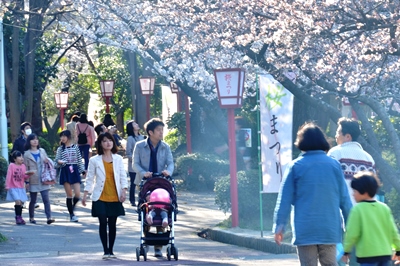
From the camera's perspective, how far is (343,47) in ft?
37.3

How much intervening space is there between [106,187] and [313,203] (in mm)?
4432

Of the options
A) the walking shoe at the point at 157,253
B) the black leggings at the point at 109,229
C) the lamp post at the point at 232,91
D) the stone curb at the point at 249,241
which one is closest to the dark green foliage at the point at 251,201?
the lamp post at the point at 232,91

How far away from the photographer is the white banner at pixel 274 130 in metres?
12.6

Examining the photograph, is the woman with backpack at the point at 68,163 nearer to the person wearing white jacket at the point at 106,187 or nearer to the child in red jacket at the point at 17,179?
the child in red jacket at the point at 17,179

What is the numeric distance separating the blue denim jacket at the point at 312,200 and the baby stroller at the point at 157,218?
3.99m

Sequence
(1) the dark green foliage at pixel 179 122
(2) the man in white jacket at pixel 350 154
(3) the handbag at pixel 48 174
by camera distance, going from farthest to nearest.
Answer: (1) the dark green foliage at pixel 179 122 → (3) the handbag at pixel 48 174 → (2) the man in white jacket at pixel 350 154

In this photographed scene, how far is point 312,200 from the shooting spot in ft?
22.1

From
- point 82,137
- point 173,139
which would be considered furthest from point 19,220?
point 173,139

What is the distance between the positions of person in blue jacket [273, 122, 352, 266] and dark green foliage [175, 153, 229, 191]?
14542mm

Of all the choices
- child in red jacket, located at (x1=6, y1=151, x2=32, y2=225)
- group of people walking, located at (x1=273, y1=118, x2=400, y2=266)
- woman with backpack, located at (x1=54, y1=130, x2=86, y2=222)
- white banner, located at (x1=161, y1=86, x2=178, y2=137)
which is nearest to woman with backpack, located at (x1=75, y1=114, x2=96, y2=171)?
woman with backpack, located at (x1=54, y1=130, x2=86, y2=222)

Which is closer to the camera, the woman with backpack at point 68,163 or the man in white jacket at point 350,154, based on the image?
the man in white jacket at point 350,154

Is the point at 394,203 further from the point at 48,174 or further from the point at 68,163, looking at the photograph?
the point at 68,163

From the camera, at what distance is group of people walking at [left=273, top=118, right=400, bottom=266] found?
21.0 ft

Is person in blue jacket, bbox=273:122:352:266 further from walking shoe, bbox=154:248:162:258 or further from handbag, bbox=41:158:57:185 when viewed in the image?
handbag, bbox=41:158:57:185
